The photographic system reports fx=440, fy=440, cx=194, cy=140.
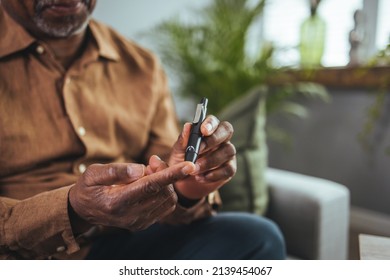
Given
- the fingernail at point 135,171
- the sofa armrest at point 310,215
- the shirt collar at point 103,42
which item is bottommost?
the sofa armrest at point 310,215

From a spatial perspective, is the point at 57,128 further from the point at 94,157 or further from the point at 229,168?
the point at 229,168

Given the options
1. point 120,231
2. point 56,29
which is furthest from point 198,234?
point 56,29

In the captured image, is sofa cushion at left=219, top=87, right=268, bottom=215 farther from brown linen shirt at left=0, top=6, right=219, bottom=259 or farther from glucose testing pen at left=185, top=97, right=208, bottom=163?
glucose testing pen at left=185, top=97, right=208, bottom=163

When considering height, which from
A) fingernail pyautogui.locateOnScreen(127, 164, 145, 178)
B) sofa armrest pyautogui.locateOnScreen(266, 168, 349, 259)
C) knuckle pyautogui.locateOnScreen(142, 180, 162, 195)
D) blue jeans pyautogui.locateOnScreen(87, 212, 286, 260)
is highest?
fingernail pyautogui.locateOnScreen(127, 164, 145, 178)

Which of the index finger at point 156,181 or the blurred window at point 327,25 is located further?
the blurred window at point 327,25

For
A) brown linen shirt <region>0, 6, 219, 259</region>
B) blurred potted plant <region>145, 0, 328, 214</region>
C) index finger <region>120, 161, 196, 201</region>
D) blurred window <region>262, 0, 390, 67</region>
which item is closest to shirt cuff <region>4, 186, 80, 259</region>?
brown linen shirt <region>0, 6, 219, 259</region>

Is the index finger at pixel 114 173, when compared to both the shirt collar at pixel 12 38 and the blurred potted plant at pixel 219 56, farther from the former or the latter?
the blurred potted plant at pixel 219 56

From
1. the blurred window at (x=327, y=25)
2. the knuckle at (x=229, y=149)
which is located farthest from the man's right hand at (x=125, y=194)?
the blurred window at (x=327, y=25)

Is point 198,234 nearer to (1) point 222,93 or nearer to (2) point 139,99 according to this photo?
(2) point 139,99

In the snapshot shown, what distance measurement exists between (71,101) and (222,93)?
3.04ft

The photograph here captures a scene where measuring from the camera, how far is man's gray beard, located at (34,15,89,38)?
69 cm

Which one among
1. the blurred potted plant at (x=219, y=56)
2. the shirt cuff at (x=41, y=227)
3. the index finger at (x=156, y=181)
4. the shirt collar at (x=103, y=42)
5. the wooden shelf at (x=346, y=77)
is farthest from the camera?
the blurred potted plant at (x=219, y=56)

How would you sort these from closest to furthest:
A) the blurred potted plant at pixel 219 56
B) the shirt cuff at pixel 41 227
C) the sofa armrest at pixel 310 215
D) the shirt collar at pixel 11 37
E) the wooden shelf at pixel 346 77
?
the shirt cuff at pixel 41 227 → the shirt collar at pixel 11 37 → the sofa armrest at pixel 310 215 → the wooden shelf at pixel 346 77 → the blurred potted plant at pixel 219 56

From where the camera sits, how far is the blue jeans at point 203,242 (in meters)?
0.77
